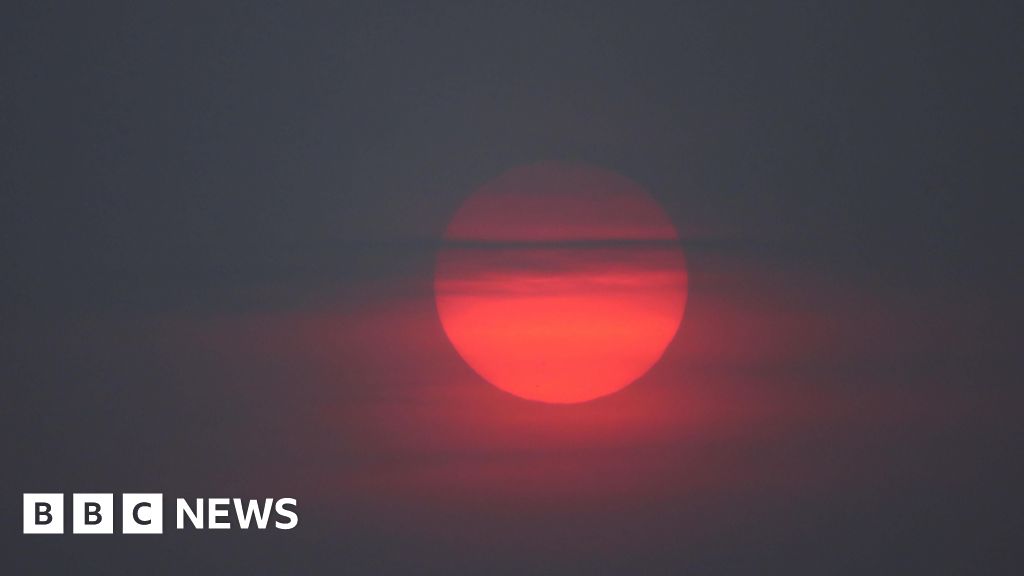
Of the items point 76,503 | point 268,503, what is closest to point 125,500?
point 76,503

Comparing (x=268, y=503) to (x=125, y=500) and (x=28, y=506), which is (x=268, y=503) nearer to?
(x=125, y=500)

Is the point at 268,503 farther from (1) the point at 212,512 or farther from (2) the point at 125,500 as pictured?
(2) the point at 125,500

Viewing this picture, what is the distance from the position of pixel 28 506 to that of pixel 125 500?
1.58 metres

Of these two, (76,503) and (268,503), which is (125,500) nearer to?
(76,503)

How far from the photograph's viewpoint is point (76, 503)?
20.1 meters

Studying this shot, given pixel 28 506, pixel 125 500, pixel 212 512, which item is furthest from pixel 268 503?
pixel 28 506

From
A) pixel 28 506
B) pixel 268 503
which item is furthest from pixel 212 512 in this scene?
pixel 28 506

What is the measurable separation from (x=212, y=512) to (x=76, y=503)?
7.24ft

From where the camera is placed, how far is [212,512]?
826 inches

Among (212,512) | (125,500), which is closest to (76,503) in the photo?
(125,500)

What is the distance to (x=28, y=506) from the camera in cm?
Result: 2042

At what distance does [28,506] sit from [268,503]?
3.91m

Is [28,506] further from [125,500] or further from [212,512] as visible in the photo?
[212,512]

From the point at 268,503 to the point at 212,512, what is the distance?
0.97 m
